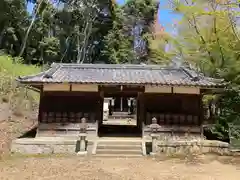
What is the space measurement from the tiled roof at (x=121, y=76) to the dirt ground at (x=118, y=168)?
3.33m

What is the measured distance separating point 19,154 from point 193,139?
23.7ft

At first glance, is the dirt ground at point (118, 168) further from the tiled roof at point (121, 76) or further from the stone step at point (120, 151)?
the tiled roof at point (121, 76)

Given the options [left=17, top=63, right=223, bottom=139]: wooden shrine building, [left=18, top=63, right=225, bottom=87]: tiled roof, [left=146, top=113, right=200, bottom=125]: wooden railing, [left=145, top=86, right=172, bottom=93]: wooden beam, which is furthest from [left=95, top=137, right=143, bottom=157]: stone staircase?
[left=18, top=63, right=225, bottom=87]: tiled roof

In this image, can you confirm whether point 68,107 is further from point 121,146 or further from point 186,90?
point 186,90

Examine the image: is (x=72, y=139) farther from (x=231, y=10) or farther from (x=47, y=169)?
(x=231, y=10)

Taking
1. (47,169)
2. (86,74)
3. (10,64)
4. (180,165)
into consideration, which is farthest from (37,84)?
(10,64)

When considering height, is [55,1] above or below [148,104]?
above

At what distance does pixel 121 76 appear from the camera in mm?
13352

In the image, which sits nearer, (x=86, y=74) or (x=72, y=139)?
(x=72, y=139)

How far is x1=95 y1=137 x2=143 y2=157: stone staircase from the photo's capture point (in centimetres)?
1066

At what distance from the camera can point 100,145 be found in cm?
1127

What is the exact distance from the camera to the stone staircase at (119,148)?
35.0ft

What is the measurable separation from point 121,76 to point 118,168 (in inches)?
223

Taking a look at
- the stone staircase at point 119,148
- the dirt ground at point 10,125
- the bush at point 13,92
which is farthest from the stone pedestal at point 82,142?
the bush at point 13,92
